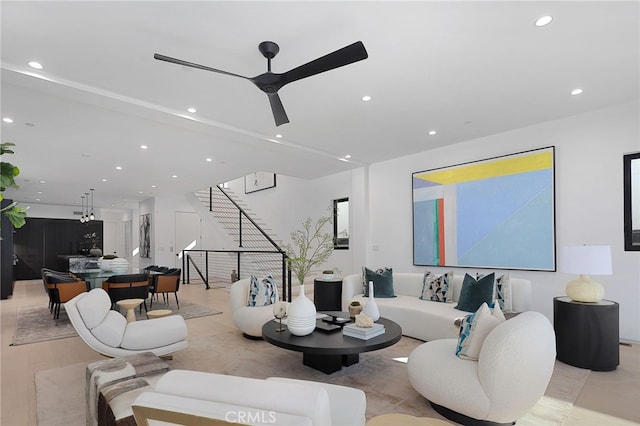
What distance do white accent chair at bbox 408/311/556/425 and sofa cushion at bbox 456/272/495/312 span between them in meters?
1.87

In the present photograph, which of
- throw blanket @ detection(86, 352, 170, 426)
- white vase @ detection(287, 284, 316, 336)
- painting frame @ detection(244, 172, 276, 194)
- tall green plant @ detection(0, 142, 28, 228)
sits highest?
painting frame @ detection(244, 172, 276, 194)

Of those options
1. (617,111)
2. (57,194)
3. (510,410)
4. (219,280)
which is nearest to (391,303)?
(510,410)

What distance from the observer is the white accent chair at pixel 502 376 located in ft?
7.18

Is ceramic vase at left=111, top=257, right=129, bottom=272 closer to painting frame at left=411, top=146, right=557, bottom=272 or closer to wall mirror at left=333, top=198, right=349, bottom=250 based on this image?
wall mirror at left=333, top=198, right=349, bottom=250

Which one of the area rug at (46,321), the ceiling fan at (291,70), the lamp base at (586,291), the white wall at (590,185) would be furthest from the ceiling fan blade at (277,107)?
the area rug at (46,321)

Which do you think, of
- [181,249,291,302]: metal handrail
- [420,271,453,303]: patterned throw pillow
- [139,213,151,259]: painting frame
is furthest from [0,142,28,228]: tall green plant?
[139,213,151,259]: painting frame

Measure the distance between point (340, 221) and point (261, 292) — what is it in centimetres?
453

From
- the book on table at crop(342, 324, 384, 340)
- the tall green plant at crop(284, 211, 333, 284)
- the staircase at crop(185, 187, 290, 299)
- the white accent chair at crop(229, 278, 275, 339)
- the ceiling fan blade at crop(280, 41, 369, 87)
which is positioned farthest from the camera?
the staircase at crop(185, 187, 290, 299)

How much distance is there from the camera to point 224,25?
261 cm

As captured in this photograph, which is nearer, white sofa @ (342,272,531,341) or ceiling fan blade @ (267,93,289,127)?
ceiling fan blade @ (267,93,289,127)

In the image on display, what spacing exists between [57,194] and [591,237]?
13.3 m

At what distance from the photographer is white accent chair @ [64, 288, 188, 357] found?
3.20m

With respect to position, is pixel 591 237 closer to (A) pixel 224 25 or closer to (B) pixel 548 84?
(B) pixel 548 84

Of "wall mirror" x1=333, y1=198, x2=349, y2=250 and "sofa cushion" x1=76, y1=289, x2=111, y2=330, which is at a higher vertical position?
"wall mirror" x1=333, y1=198, x2=349, y2=250
